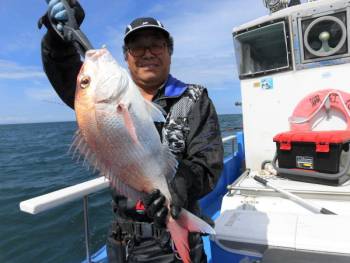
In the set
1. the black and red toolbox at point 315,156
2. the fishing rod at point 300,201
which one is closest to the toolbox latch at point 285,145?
the black and red toolbox at point 315,156

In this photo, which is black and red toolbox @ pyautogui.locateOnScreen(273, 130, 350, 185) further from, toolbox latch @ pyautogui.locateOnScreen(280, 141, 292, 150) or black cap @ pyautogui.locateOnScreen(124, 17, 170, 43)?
black cap @ pyautogui.locateOnScreen(124, 17, 170, 43)

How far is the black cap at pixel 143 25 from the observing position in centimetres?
208

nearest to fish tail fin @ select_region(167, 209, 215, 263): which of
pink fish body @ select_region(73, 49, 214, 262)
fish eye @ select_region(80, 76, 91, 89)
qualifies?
pink fish body @ select_region(73, 49, 214, 262)

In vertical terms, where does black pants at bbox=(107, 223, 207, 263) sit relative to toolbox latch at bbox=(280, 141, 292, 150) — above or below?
below

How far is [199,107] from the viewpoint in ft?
7.04

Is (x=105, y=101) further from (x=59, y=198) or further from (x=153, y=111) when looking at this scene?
(x=59, y=198)

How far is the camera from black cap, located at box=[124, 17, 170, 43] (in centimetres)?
208

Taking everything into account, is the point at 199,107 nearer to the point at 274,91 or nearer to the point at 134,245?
the point at 134,245

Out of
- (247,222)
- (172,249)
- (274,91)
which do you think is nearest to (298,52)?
(274,91)

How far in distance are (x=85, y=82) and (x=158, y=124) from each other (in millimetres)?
698

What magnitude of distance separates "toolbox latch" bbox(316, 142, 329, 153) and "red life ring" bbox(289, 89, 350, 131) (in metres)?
0.80

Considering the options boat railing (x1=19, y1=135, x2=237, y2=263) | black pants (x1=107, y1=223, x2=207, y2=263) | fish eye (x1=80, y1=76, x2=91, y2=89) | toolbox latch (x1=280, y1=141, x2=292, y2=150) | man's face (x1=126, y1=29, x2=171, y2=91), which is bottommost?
black pants (x1=107, y1=223, x2=207, y2=263)

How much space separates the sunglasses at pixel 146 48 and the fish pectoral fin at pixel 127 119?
68 centimetres

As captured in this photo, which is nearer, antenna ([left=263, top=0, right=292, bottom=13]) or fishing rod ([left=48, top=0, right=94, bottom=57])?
fishing rod ([left=48, top=0, right=94, bottom=57])
